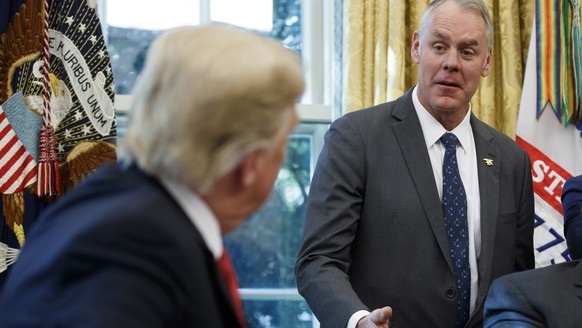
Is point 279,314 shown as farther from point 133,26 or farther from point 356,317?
point 356,317

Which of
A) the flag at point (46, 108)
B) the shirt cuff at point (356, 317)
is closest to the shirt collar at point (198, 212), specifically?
the shirt cuff at point (356, 317)

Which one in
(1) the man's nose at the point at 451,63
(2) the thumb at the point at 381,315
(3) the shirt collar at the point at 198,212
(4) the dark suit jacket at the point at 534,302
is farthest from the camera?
(1) the man's nose at the point at 451,63

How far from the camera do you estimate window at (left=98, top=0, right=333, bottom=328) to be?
13.1ft

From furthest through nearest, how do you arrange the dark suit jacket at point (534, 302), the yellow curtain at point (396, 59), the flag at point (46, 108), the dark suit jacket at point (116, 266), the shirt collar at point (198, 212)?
the yellow curtain at point (396, 59)
the flag at point (46, 108)
the dark suit jacket at point (534, 302)
the shirt collar at point (198, 212)
the dark suit jacket at point (116, 266)

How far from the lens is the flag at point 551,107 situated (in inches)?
148

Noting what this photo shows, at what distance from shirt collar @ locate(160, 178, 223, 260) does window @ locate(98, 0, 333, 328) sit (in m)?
2.83

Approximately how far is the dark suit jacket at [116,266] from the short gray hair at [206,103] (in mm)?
60

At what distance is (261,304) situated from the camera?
13.1 feet

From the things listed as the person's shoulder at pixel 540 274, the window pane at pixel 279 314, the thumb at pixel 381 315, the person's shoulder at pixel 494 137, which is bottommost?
the window pane at pixel 279 314

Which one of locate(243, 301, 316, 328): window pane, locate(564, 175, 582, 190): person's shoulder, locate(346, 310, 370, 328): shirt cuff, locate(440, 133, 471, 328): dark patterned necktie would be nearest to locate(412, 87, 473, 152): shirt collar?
locate(440, 133, 471, 328): dark patterned necktie

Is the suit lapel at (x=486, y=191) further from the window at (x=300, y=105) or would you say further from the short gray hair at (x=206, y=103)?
the short gray hair at (x=206, y=103)

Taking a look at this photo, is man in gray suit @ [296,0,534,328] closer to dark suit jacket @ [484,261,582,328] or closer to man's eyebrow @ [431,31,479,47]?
man's eyebrow @ [431,31,479,47]

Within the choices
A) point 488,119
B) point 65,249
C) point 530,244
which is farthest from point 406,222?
point 65,249

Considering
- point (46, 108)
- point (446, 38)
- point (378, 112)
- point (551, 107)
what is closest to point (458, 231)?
point (378, 112)
